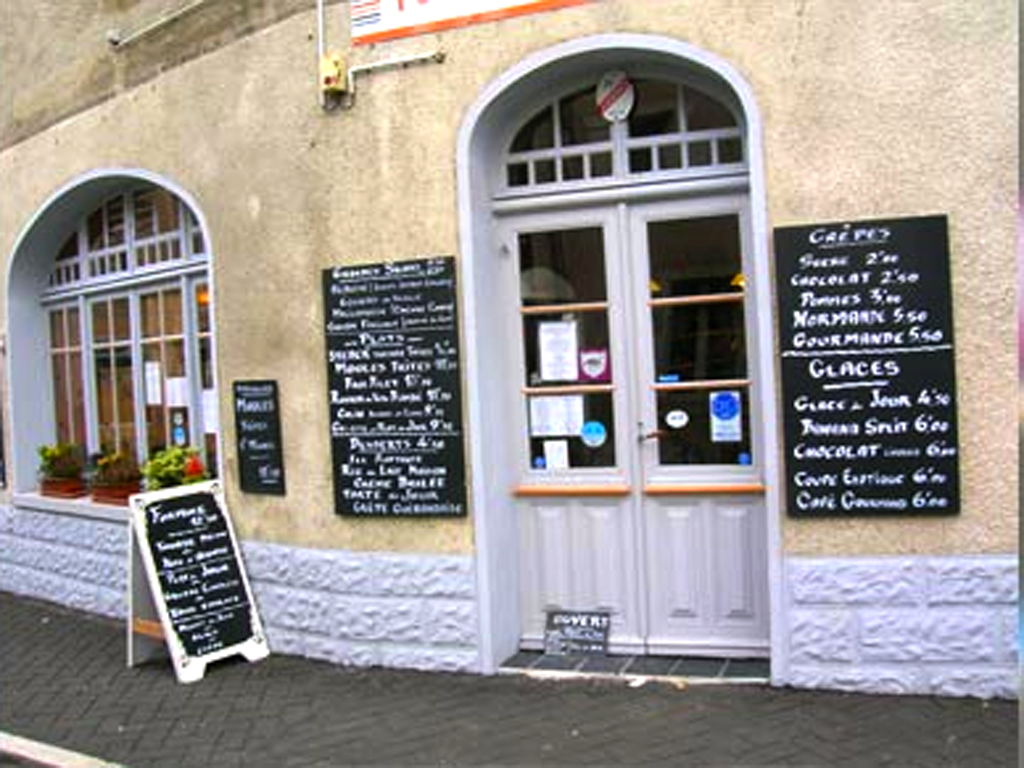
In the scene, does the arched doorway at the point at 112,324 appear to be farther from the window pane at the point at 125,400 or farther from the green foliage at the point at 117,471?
the green foliage at the point at 117,471

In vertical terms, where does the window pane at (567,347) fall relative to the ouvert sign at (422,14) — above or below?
below

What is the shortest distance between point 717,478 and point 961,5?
2567 mm

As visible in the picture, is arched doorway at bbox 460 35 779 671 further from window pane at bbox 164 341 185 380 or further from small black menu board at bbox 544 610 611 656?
window pane at bbox 164 341 185 380

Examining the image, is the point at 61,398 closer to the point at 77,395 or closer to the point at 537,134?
the point at 77,395

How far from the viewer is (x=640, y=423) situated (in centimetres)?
607

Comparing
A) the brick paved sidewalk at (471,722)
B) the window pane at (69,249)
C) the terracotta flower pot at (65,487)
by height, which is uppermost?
the window pane at (69,249)

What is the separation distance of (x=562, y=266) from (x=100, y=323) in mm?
4621

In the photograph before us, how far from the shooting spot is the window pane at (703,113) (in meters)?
5.88

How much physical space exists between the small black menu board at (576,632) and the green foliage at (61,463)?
4.79 metres

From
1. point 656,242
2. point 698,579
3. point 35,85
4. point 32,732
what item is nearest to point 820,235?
→ point 656,242

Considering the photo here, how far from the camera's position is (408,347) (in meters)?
6.18

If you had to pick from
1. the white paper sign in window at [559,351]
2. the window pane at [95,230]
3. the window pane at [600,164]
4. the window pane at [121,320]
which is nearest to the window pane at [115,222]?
the window pane at [95,230]

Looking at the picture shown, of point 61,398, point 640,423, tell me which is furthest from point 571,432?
point 61,398

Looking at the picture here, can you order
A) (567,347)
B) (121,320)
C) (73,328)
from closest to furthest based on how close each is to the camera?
(567,347) < (121,320) < (73,328)
